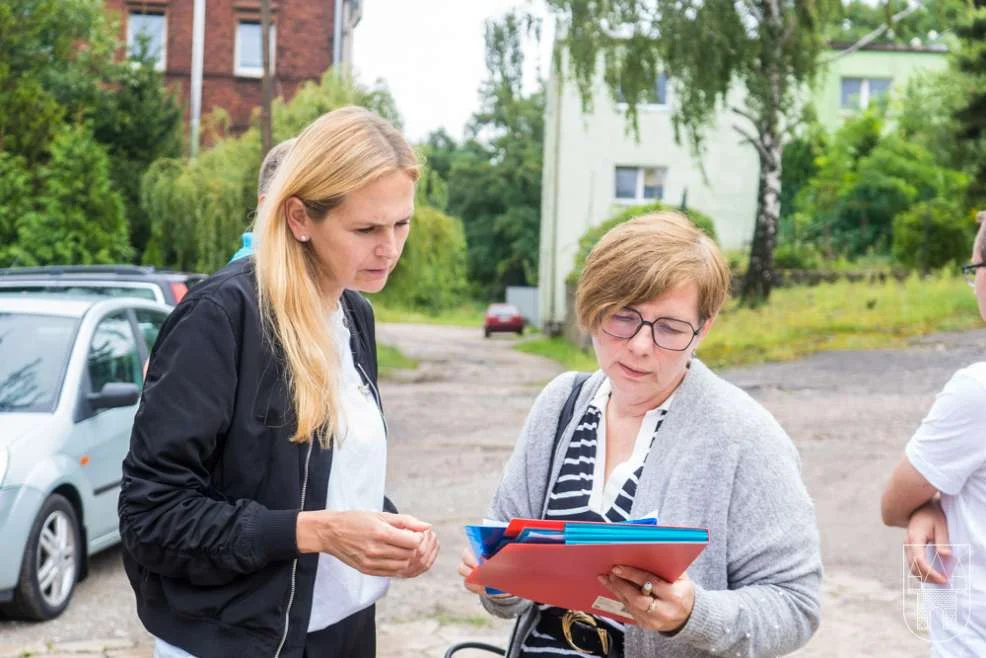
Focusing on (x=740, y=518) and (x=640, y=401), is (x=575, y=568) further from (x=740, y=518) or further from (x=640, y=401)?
(x=640, y=401)

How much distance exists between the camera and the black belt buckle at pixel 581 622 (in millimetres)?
2387

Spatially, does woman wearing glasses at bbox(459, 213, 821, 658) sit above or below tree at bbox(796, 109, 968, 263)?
below

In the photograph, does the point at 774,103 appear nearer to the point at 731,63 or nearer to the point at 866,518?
the point at 731,63

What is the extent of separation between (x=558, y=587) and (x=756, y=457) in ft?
1.61

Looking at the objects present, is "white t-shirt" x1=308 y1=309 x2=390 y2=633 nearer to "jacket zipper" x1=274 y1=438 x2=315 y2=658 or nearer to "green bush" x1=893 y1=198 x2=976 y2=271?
"jacket zipper" x1=274 y1=438 x2=315 y2=658

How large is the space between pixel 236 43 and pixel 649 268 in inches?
1218

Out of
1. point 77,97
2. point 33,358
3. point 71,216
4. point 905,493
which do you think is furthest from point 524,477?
point 77,97

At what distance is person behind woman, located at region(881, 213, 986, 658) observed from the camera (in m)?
2.31

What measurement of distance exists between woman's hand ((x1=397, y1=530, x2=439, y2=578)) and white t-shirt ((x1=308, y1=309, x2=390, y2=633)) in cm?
16

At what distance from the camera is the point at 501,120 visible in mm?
77062

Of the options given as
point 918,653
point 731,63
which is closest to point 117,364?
point 918,653

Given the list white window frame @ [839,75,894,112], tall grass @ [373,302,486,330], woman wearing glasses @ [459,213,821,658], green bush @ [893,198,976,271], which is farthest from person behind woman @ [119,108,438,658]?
tall grass @ [373,302,486,330]

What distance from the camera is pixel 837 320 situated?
21.9m

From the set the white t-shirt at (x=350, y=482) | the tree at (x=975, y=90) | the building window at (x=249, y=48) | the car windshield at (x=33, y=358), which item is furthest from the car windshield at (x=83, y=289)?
the building window at (x=249, y=48)
